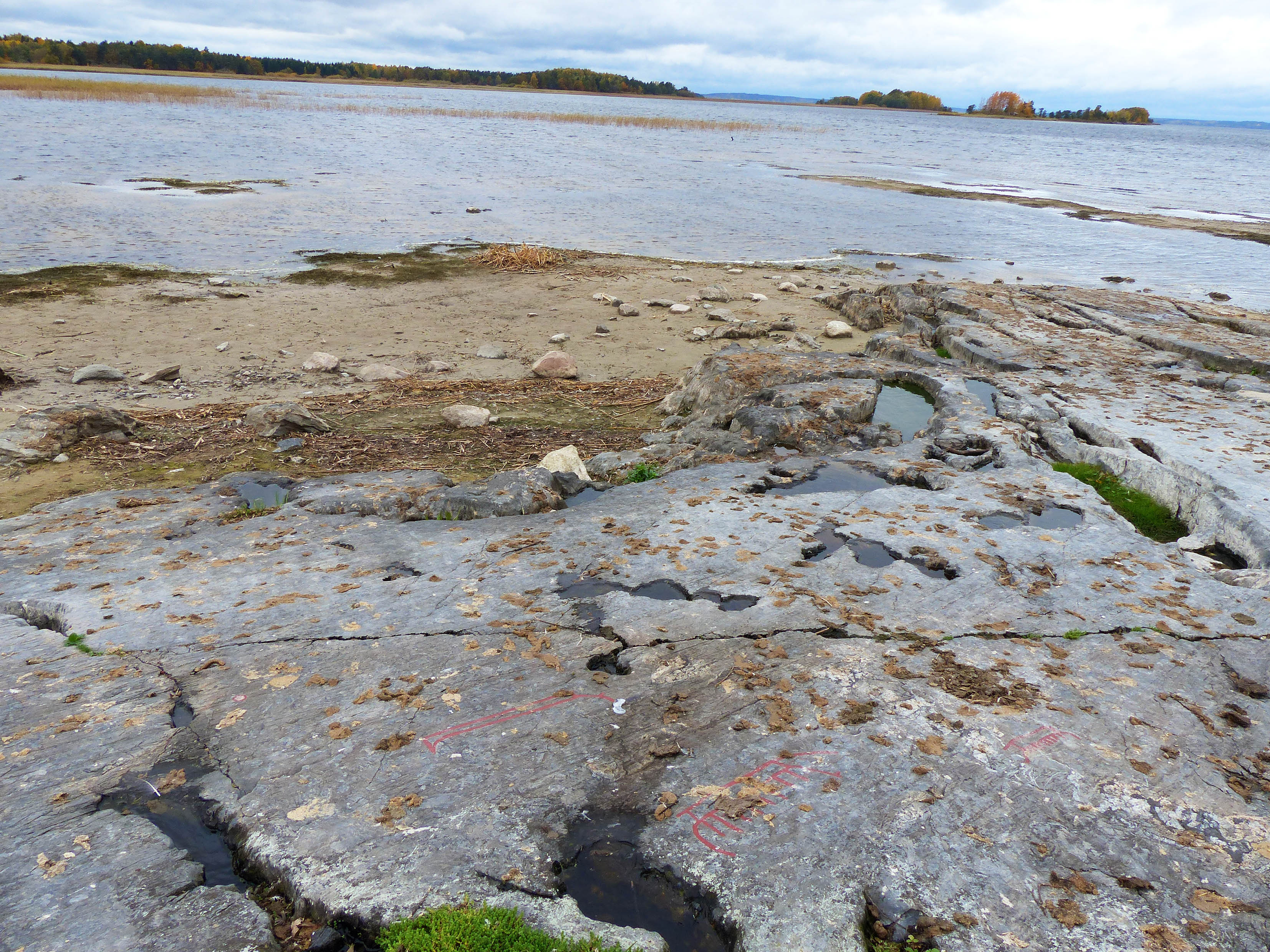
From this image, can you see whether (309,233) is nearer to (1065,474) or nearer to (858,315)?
(858,315)

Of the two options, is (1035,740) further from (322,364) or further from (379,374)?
(322,364)

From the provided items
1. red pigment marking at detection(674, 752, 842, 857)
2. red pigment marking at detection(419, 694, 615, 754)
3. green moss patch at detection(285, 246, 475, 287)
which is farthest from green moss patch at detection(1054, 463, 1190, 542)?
green moss patch at detection(285, 246, 475, 287)

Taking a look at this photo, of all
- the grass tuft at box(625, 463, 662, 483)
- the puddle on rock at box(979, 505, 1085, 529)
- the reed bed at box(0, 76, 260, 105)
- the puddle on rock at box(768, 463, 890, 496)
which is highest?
the reed bed at box(0, 76, 260, 105)

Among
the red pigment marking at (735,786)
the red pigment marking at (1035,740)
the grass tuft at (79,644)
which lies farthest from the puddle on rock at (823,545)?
the grass tuft at (79,644)

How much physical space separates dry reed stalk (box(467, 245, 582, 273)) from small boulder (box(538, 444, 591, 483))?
11044mm

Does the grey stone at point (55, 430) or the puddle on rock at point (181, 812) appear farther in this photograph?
the grey stone at point (55, 430)

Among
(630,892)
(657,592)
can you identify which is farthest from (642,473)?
(630,892)

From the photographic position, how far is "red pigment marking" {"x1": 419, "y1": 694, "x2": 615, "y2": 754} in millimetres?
3184

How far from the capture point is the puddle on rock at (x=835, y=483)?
5684mm

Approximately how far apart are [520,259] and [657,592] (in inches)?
562

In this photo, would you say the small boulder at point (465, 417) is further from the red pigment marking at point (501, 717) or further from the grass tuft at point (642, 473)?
the red pigment marking at point (501, 717)

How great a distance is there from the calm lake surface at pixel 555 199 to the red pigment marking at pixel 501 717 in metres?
15.6

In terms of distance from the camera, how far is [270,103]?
71.6 m

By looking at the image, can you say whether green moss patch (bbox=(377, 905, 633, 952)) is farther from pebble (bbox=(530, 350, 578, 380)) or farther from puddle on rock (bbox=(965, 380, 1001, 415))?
pebble (bbox=(530, 350, 578, 380))
